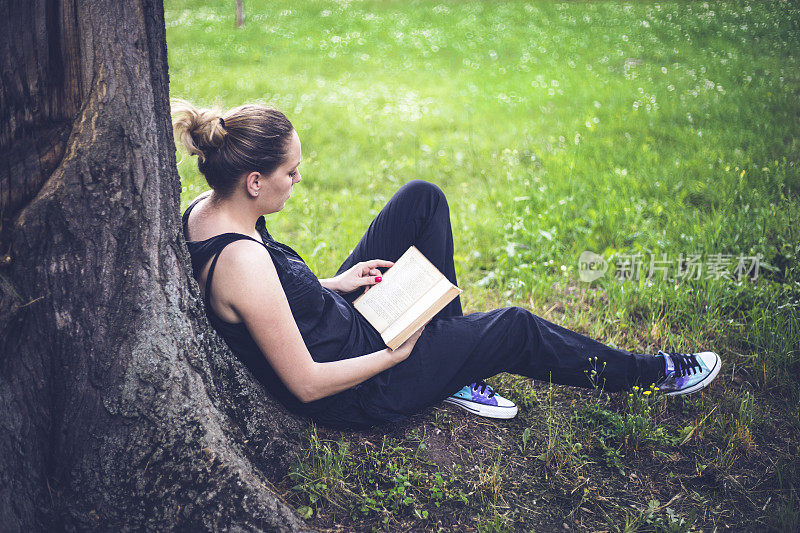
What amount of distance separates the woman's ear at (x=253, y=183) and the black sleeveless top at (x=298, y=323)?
0.79 feet

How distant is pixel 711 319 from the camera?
3.56 m

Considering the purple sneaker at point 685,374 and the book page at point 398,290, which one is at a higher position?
the book page at point 398,290

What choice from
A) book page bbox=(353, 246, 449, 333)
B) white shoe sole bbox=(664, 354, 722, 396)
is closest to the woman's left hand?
book page bbox=(353, 246, 449, 333)

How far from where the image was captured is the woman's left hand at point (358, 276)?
9.17ft

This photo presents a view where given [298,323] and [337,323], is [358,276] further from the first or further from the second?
[298,323]

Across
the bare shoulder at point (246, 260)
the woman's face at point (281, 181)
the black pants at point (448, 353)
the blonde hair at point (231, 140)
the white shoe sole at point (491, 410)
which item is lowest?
the white shoe sole at point (491, 410)

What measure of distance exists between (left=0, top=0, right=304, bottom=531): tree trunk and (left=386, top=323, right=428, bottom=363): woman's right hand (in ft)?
2.44

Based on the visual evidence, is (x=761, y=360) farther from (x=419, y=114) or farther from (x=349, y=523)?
(x=419, y=114)

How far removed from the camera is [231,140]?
2258 millimetres

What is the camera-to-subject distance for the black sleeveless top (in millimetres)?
2184

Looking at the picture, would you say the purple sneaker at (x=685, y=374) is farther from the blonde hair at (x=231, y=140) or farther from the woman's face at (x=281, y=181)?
the blonde hair at (x=231, y=140)

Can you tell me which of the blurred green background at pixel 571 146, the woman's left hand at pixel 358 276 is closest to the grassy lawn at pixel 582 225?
the blurred green background at pixel 571 146

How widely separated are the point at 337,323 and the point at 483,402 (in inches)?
35.6

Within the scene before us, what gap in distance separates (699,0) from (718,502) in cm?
1248
